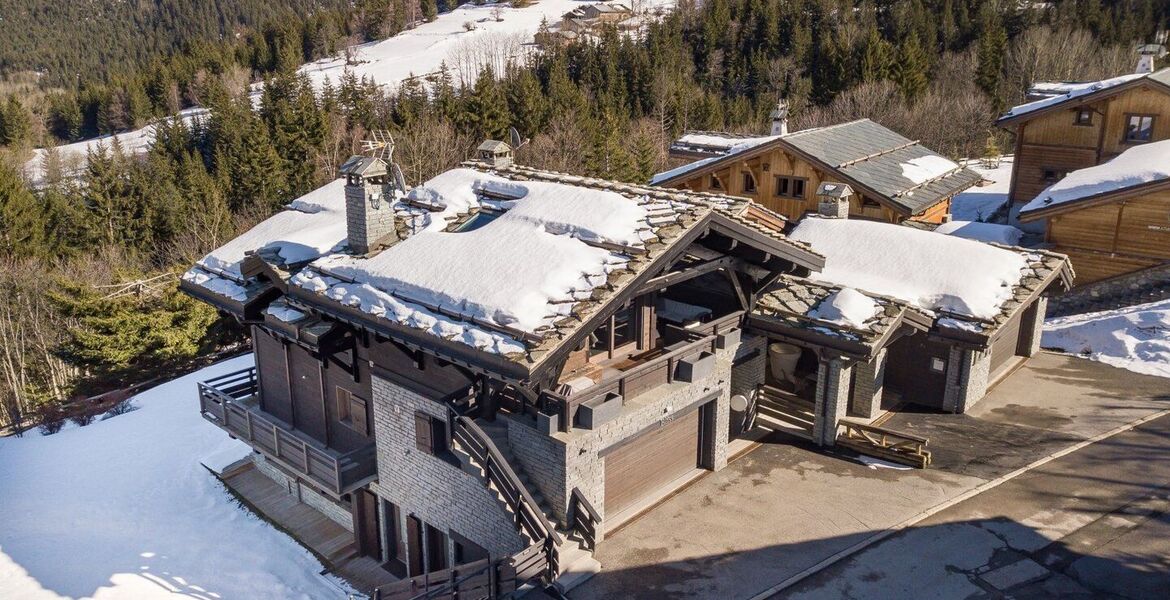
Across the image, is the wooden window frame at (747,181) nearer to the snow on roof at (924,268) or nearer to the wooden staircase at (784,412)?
the snow on roof at (924,268)

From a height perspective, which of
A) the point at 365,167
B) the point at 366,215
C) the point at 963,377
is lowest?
the point at 963,377

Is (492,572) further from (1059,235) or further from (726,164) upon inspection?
(1059,235)

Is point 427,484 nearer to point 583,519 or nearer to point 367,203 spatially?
point 583,519

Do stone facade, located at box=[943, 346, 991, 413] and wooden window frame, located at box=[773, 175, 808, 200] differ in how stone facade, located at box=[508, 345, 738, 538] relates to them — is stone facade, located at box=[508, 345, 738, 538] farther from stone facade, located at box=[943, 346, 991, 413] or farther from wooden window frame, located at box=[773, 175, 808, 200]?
wooden window frame, located at box=[773, 175, 808, 200]

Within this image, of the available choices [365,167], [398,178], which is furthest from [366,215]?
[398,178]

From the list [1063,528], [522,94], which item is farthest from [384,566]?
[522,94]

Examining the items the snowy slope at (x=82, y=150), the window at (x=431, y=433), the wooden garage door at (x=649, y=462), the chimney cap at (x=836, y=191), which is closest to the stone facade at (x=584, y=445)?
the wooden garage door at (x=649, y=462)

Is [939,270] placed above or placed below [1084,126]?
below
